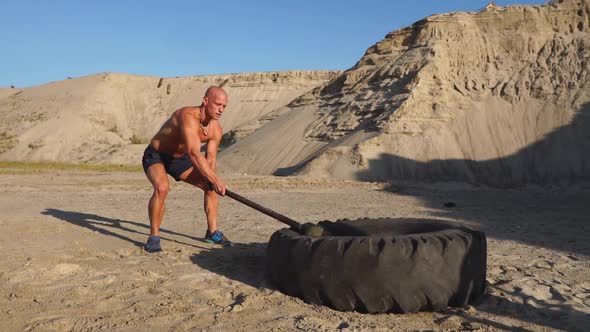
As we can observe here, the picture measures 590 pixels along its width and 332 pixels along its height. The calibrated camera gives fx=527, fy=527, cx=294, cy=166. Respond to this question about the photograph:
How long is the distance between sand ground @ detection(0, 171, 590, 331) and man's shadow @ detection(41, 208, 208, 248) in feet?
0.04

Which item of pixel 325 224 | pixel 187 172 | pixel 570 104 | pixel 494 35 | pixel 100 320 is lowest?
pixel 100 320

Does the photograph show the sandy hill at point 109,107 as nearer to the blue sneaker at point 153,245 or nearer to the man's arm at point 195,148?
the blue sneaker at point 153,245

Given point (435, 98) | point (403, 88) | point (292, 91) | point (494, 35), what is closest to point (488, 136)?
point (435, 98)

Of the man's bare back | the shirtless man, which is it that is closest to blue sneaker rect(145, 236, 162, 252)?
the shirtless man

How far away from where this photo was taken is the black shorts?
17.6 ft

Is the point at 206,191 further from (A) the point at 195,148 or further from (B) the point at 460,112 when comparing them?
(B) the point at 460,112

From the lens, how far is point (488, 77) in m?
20.0

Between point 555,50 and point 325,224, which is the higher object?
point 555,50

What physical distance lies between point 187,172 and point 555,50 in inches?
728

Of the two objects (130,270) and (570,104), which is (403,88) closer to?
(570,104)

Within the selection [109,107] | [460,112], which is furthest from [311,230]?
[109,107]

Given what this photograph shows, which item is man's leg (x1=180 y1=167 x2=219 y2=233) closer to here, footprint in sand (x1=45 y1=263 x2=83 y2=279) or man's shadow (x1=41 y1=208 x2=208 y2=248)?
man's shadow (x1=41 y1=208 x2=208 y2=248)

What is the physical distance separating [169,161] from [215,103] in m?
0.96

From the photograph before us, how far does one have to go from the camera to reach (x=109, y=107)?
43.6 meters
